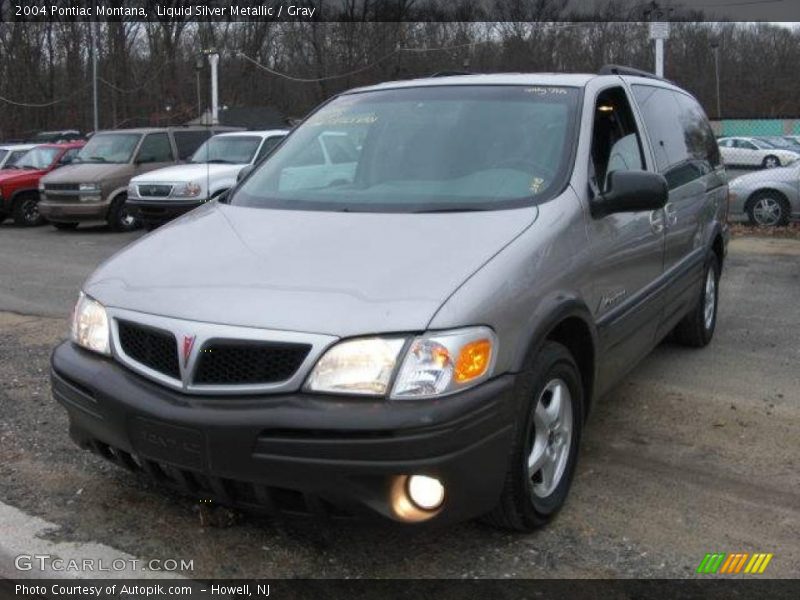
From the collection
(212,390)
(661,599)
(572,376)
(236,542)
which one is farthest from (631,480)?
(212,390)

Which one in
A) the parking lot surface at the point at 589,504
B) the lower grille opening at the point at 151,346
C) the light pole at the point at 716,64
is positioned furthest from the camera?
the light pole at the point at 716,64

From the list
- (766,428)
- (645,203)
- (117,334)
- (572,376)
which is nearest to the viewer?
(117,334)

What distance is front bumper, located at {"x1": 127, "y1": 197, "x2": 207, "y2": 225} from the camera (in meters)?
12.9

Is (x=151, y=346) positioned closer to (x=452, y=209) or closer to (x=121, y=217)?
(x=452, y=209)

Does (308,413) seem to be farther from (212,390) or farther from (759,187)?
(759,187)

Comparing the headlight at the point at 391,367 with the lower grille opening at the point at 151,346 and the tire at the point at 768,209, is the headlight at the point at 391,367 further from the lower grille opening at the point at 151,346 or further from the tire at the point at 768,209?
the tire at the point at 768,209

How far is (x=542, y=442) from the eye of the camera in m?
3.34

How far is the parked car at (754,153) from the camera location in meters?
33.8

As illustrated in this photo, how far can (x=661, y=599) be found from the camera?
9.60ft

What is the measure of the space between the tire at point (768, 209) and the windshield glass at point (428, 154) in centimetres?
1040

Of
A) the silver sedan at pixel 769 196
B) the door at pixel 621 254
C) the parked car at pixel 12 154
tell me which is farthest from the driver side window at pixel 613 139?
the parked car at pixel 12 154

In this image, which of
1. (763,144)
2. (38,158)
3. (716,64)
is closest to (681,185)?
(38,158)

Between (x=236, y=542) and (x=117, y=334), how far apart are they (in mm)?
935

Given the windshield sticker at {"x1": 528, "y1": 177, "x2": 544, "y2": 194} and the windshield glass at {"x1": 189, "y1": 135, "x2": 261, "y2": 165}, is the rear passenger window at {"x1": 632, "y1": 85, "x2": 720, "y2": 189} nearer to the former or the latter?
the windshield sticker at {"x1": 528, "y1": 177, "x2": 544, "y2": 194}
